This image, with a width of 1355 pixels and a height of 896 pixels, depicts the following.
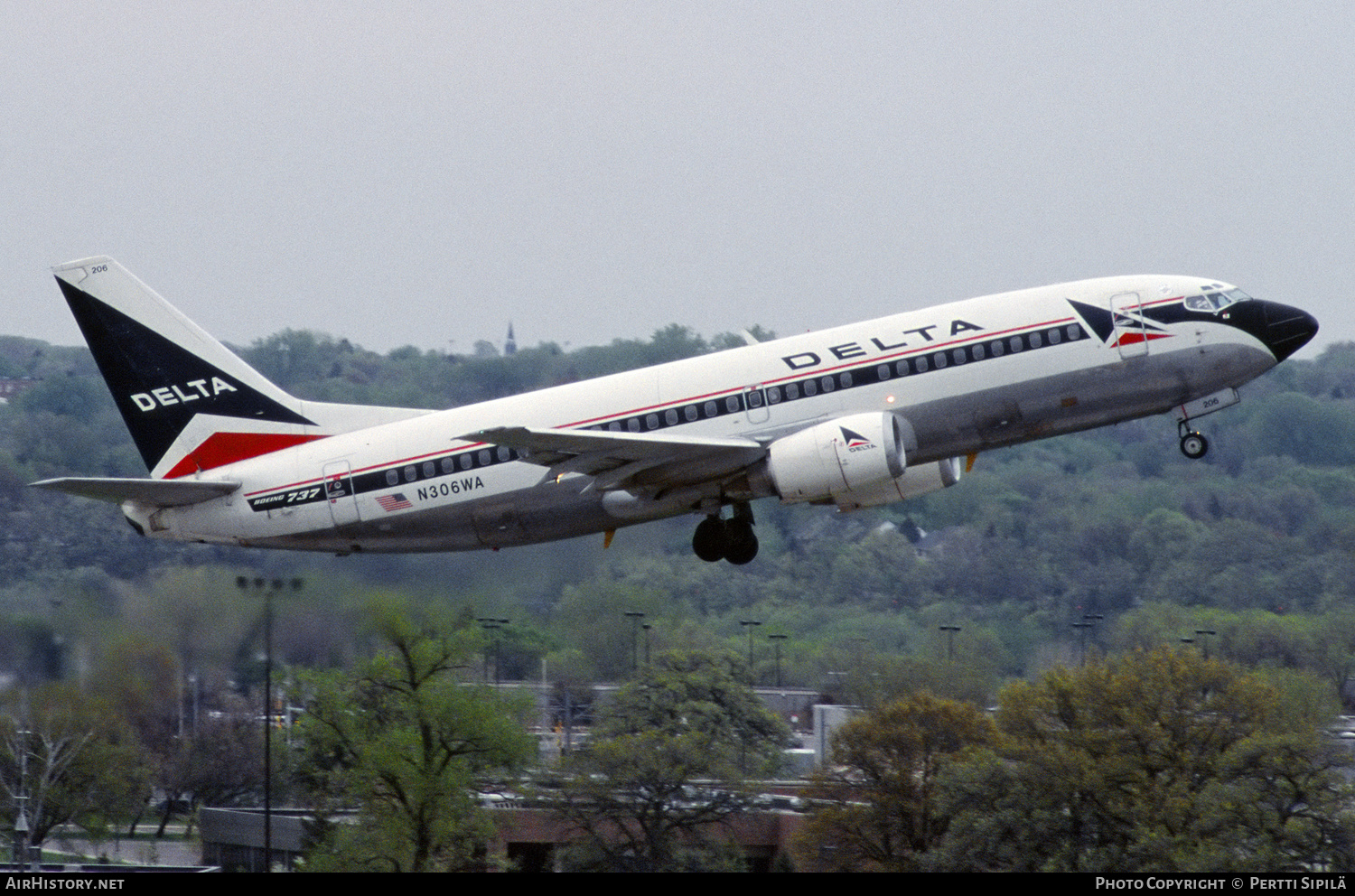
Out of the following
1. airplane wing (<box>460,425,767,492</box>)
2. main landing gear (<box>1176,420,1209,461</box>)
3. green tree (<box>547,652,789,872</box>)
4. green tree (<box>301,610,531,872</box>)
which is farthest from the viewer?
green tree (<box>301,610,531,872</box>)

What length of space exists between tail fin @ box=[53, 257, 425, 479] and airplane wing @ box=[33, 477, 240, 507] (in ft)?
3.12

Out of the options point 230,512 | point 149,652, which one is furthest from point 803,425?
point 149,652

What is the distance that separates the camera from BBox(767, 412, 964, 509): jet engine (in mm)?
34969

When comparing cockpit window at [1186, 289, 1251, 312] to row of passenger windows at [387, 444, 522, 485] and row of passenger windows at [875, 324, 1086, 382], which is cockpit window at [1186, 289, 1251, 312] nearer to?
row of passenger windows at [875, 324, 1086, 382]

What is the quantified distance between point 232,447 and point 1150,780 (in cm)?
3001

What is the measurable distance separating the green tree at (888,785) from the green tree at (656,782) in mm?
2874

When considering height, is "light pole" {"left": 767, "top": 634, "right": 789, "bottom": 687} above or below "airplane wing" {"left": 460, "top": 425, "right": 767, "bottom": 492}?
below

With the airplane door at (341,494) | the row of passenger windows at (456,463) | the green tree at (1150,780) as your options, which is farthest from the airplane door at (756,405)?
the green tree at (1150,780)

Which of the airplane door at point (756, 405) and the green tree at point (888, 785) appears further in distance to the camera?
the green tree at point (888, 785)

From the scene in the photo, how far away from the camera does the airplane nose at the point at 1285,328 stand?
1437 inches

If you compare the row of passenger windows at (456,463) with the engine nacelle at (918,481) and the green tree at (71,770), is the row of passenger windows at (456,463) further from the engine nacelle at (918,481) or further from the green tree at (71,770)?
the green tree at (71,770)

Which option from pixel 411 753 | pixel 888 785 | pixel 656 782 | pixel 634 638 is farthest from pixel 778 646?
pixel 411 753

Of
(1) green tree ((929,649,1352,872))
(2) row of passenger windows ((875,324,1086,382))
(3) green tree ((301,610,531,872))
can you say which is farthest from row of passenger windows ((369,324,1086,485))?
(1) green tree ((929,649,1352,872))

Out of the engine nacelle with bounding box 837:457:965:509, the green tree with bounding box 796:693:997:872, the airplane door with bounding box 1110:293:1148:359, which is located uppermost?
the airplane door with bounding box 1110:293:1148:359
